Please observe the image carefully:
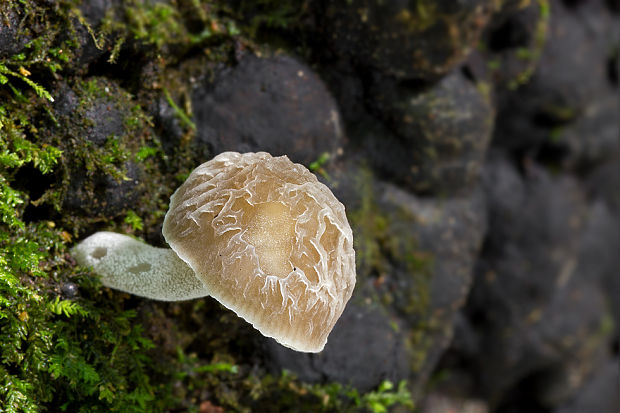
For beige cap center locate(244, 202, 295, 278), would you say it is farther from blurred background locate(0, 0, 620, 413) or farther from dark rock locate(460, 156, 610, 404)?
dark rock locate(460, 156, 610, 404)

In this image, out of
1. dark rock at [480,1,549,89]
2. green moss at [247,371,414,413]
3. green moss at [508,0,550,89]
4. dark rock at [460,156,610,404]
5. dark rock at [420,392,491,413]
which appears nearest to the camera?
green moss at [247,371,414,413]

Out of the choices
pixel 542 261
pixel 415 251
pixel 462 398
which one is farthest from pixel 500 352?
pixel 415 251

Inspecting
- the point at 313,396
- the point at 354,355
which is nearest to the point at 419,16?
the point at 354,355

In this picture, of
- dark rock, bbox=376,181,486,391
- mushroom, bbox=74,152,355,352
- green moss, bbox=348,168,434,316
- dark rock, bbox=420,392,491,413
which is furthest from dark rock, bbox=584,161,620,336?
mushroom, bbox=74,152,355,352

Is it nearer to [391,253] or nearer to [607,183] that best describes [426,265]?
[391,253]

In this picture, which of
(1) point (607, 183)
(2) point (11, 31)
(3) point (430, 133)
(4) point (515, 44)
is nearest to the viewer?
(2) point (11, 31)

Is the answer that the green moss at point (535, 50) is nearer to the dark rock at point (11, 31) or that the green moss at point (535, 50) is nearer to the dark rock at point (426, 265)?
the dark rock at point (426, 265)
